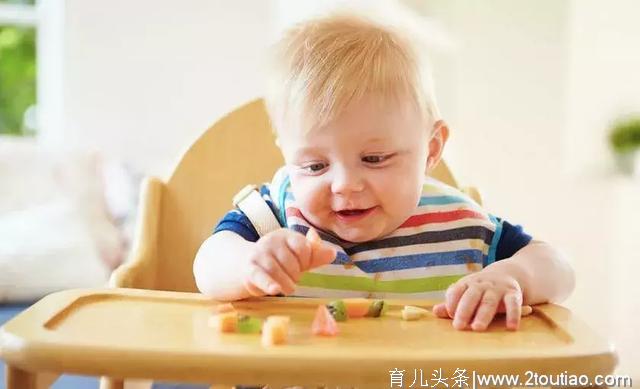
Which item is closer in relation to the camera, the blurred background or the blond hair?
the blond hair

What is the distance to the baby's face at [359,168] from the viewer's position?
73cm

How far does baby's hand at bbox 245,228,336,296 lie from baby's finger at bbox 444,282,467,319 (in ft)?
0.39

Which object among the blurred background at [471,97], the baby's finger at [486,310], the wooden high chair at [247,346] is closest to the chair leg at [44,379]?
the wooden high chair at [247,346]

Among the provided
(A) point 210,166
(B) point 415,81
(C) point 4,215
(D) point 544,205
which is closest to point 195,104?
(C) point 4,215

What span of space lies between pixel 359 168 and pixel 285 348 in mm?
261

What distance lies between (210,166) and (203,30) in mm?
1396

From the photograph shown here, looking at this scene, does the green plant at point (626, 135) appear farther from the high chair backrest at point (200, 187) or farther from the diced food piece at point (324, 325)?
the diced food piece at point (324, 325)

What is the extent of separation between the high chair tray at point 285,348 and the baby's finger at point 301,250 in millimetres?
51

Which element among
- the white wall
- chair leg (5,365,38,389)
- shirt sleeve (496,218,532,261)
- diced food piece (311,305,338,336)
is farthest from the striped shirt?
the white wall

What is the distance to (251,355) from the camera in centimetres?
49

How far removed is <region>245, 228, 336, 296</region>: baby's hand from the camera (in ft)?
2.00

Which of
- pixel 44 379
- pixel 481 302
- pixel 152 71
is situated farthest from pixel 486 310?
pixel 152 71

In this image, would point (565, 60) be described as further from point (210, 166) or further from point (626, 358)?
point (210, 166)

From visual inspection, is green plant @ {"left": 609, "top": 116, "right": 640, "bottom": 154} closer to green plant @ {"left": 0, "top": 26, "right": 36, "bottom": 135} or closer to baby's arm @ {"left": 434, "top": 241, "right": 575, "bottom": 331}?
baby's arm @ {"left": 434, "top": 241, "right": 575, "bottom": 331}
